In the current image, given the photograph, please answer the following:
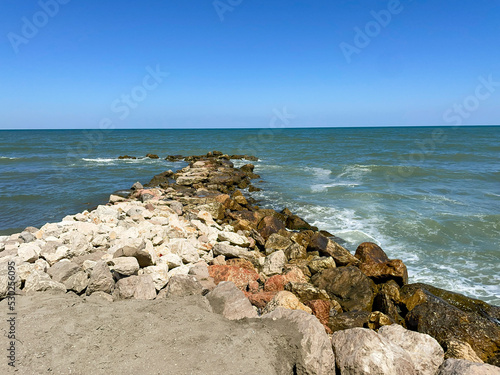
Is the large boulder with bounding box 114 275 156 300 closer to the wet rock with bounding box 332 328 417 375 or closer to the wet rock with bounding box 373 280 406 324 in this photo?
the wet rock with bounding box 332 328 417 375

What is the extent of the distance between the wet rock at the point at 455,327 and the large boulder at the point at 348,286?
0.87m

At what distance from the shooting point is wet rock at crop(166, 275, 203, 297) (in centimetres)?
545

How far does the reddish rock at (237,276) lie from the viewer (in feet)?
21.2

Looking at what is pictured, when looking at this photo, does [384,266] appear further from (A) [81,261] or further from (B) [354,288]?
(A) [81,261]

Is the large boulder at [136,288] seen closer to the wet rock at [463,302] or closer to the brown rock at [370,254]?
the wet rock at [463,302]

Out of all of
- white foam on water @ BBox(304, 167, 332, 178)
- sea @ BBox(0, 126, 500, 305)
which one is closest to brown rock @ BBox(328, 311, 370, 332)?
sea @ BBox(0, 126, 500, 305)

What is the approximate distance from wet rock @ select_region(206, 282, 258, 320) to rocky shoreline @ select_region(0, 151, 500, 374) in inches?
0.6

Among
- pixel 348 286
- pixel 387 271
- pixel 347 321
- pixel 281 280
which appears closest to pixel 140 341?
pixel 281 280

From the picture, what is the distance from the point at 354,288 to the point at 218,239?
403 centimetres

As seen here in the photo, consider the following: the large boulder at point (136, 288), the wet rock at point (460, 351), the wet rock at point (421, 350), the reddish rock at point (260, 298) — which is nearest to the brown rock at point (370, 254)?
the wet rock at point (460, 351)

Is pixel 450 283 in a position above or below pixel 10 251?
below

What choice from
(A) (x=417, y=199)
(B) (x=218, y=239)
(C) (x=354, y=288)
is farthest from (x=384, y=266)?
(A) (x=417, y=199)

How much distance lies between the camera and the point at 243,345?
3936mm

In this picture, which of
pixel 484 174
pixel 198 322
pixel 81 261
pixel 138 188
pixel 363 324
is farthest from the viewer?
pixel 484 174
